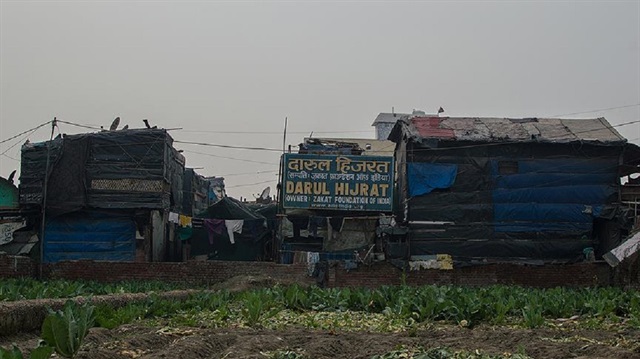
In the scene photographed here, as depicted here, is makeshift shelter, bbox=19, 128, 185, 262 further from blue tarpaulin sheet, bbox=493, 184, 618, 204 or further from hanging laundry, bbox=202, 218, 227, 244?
blue tarpaulin sheet, bbox=493, 184, 618, 204

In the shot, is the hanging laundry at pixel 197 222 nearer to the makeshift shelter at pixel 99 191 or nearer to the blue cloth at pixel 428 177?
the makeshift shelter at pixel 99 191

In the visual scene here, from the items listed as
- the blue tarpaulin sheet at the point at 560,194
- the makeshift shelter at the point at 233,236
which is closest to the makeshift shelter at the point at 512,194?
the blue tarpaulin sheet at the point at 560,194

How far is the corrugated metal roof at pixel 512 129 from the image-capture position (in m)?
29.0

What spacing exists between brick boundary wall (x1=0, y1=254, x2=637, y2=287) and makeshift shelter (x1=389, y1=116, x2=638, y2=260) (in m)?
1.99

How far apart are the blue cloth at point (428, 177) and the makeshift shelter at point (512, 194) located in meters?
0.04

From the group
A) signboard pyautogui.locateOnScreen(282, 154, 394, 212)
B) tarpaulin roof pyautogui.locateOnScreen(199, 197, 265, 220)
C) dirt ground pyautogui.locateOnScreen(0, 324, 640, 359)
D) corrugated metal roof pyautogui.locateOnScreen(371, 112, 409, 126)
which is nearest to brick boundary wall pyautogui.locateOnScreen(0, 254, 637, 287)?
signboard pyautogui.locateOnScreen(282, 154, 394, 212)

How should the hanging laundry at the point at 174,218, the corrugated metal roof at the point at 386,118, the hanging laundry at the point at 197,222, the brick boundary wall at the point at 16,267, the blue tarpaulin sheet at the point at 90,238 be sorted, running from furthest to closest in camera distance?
1. the corrugated metal roof at the point at 386,118
2. the hanging laundry at the point at 197,222
3. the hanging laundry at the point at 174,218
4. the blue tarpaulin sheet at the point at 90,238
5. the brick boundary wall at the point at 16,267

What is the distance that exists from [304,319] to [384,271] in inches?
505

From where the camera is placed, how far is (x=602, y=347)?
30.4ft

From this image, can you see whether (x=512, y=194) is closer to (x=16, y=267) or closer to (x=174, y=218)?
(x=174, y=218)

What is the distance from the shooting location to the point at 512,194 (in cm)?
2877

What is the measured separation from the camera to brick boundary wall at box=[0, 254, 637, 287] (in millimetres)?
26375

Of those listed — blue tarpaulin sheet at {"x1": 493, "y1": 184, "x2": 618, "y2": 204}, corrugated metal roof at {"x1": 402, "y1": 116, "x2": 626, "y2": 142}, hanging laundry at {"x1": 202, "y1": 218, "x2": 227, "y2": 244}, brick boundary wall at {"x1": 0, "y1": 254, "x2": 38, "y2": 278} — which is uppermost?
corrugated metal roof at {"x1": 402, "y1": 116, "x2": 626, "y2": 142}

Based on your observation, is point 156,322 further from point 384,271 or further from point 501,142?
point 501,142
